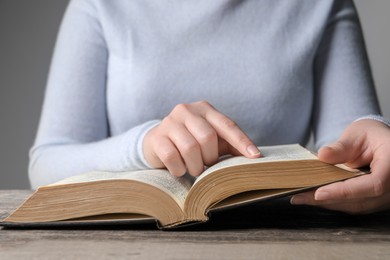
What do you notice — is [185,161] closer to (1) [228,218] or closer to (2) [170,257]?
(1) [228,218]

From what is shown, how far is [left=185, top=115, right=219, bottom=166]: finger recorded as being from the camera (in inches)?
30.8

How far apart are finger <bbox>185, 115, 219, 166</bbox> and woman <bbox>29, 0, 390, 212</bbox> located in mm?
490

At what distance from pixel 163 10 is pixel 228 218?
0.71 metres

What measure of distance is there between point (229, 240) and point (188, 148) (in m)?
0.16

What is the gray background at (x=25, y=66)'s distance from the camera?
2.45 meters

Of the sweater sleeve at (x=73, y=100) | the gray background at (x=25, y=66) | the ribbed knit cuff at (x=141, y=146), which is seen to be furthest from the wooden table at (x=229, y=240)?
the gray background at (x=25, y=66)

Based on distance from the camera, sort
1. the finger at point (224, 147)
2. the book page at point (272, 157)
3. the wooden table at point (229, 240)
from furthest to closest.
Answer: the finger at point (224, 147), the book page at point (272, 157), the wooden table at point (229, 240)

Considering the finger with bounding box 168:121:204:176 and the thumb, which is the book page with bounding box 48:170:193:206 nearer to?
the finger with bounding box 168:121:204:176

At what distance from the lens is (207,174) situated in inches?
27.5

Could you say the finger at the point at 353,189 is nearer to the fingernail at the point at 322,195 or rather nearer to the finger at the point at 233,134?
the fingernail at the point at 322,195

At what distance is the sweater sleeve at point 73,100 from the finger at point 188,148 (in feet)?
1.36

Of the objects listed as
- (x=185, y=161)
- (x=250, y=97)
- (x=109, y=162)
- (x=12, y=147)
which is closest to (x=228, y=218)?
(x=185, y=161)

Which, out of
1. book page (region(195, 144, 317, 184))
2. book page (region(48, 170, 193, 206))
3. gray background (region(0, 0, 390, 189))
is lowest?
gray background (region(0, 0, 390, 189))

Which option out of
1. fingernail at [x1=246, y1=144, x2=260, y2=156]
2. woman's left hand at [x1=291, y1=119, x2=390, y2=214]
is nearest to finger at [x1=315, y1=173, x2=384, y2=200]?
woman's left hand at [x1=291, y1=119, x2=390, y2=214]
